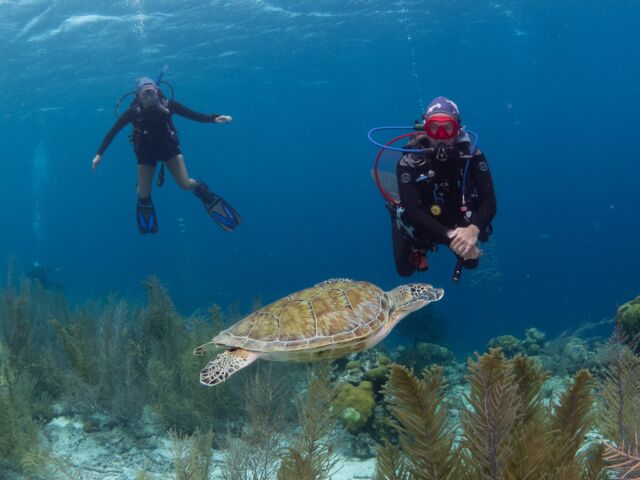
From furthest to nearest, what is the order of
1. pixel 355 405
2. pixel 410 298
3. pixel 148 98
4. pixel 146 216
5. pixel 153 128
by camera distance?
1. pixel 146 216
2. pixel 153 128
3. pixel 148 98
4. pixel 355 405
5. pixel 410 298

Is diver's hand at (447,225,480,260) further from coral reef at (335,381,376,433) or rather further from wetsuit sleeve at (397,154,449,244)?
coral reef at (335,381,376,433)

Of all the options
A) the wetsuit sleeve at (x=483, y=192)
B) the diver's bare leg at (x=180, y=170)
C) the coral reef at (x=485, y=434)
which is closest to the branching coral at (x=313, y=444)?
the coral reef at (x=485, y=434)

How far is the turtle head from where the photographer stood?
5.50 meters

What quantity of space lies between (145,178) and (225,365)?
7918mm

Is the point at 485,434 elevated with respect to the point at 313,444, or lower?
elevated

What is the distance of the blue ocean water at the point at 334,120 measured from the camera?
23203 mm

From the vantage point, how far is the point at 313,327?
201 inches

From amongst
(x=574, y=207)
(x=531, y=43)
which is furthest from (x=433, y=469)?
(x=574, y=207)

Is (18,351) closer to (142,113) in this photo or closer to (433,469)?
(142,113)

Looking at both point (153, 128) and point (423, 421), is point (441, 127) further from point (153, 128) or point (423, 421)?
point (153, 128)

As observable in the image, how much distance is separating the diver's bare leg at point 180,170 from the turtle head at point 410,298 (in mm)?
7300

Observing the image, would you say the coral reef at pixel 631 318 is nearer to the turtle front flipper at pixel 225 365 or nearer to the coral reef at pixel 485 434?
the coral reef at pixel 485 434

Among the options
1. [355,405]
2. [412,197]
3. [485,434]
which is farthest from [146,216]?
[485,434]

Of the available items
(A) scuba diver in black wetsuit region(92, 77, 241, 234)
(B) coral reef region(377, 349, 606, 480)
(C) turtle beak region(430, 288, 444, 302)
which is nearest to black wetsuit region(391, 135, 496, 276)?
(C) turtle beak region(430, 288, 444, 302)
